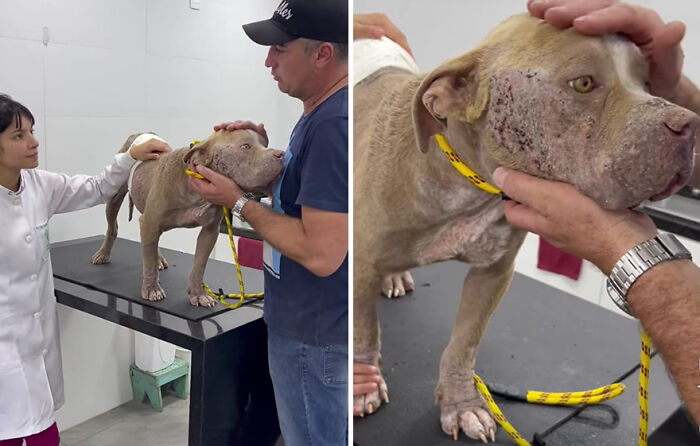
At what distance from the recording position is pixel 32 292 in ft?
2.50

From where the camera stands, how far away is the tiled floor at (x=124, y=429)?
0.82 metres

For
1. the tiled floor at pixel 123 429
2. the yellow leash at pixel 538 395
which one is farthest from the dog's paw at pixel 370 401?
the tiled floor at pixel 123 429

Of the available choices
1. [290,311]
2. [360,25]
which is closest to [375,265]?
[290,311]

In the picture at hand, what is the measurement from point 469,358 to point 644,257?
310 millimetres

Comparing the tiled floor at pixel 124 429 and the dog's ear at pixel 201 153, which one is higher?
the dog's ear at pixel 201 153

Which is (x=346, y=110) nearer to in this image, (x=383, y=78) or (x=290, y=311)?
(x=383, y=78)

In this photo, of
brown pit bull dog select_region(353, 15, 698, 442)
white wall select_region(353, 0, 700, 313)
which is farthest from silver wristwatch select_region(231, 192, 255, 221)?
white wall select_region(353, 0, 700, 313)

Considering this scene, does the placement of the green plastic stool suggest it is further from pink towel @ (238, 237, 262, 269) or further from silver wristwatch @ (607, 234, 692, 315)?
silver wristwatch @ (607, 234, 692, 315)

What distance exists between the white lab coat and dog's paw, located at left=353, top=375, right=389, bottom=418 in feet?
1.50

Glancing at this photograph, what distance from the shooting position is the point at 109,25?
764 mm

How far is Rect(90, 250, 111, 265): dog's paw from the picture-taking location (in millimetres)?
818

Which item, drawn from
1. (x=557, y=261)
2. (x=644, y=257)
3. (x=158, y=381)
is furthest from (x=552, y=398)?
(x=158, y=381)

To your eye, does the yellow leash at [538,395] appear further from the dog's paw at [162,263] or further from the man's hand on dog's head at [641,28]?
the dog's paw at [162,263]

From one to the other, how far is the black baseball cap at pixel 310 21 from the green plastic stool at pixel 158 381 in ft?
1.45
